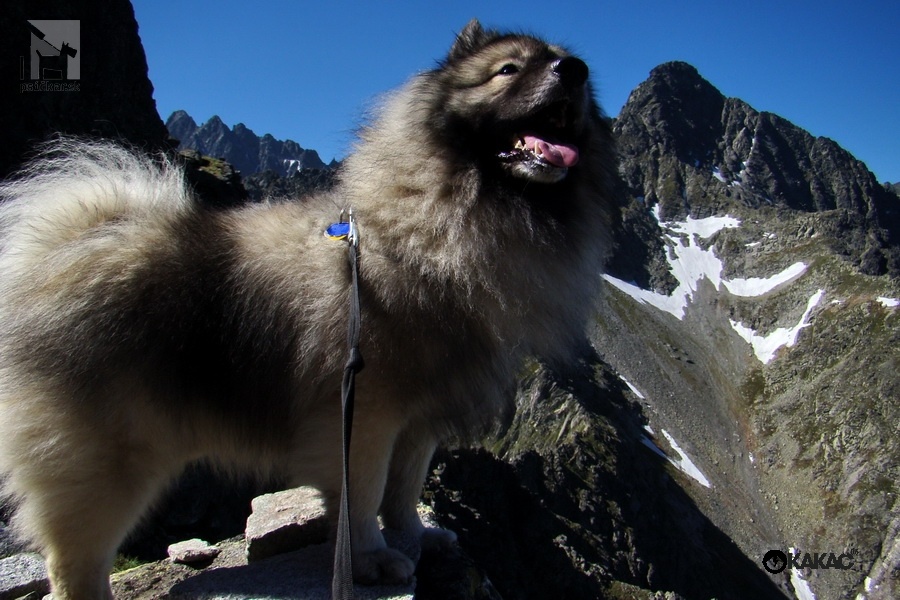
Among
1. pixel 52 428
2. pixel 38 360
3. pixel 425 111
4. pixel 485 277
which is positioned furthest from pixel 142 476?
pixel 425 111

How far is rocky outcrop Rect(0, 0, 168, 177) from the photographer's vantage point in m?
39.5

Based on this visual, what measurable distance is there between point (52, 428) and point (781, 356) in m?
133

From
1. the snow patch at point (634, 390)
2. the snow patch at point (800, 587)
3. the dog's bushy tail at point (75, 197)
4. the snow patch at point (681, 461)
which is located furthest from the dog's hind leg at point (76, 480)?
the snow patch at point (634, 390)

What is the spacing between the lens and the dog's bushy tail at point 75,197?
3754 mm

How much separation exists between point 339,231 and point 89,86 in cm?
5416

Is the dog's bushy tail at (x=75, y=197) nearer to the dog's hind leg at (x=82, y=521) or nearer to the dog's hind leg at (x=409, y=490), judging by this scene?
the dog's hind leg at (x=82, y=521)

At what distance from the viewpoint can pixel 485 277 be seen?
3791mm

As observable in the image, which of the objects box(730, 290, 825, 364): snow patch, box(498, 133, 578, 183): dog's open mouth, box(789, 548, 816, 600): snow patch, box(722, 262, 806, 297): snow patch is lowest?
box(789, 548, 816, 600): snow patch

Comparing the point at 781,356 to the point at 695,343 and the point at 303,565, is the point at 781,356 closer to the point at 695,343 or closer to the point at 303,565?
the point at 695,343

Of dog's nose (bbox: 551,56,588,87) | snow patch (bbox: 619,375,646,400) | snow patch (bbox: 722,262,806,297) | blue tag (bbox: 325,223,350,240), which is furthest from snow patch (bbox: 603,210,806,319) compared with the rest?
blue tag (bbox: 325,223,350,240)

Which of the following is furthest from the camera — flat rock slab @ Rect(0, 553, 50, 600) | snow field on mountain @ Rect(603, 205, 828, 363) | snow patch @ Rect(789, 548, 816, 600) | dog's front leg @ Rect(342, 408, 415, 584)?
snow field on mountain @ Rect(603, 205, 828, 363)

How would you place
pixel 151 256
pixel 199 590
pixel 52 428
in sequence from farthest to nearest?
pixel 199 590, pixel 151 256, pixel 52 428

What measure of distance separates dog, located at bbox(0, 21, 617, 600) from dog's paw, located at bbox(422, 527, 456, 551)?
86 centimetres

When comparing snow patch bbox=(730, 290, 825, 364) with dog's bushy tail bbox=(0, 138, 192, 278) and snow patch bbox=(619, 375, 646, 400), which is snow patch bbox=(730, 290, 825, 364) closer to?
snow patch bbox=(619, 375, 646, 400)
